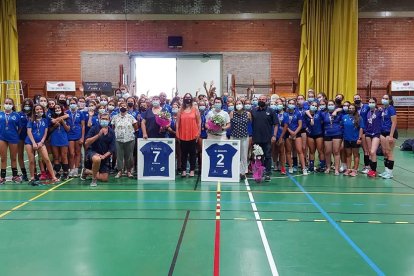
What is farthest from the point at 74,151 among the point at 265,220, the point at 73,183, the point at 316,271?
the point at 316,271

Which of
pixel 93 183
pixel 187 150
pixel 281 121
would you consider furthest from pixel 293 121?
pixel 93 183

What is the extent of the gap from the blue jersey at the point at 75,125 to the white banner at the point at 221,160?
306cm

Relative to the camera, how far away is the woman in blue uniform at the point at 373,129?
951 cm

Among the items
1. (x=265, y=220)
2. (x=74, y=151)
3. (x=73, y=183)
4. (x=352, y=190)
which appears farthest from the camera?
(x=74, y=151)

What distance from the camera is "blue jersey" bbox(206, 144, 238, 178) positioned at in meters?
9.20

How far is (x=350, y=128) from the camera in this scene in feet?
32.4

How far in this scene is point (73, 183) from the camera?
9.07m

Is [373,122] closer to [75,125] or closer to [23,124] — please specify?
[75,125]

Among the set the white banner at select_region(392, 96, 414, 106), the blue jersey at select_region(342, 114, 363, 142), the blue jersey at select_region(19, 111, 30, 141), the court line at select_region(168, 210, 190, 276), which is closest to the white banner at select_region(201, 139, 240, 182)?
the court line at select_region(168, 210, 190, 276)

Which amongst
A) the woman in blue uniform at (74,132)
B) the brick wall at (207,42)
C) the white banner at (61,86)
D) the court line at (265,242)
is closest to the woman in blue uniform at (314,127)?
the court line at (265,242)

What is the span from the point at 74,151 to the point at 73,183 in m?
1.02

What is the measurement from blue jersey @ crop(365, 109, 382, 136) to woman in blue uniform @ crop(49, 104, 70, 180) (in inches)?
283

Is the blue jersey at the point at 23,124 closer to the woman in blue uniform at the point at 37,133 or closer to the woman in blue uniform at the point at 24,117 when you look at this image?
the woman in blue uniform at the point at 24,117

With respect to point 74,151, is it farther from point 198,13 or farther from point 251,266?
point 198,13
